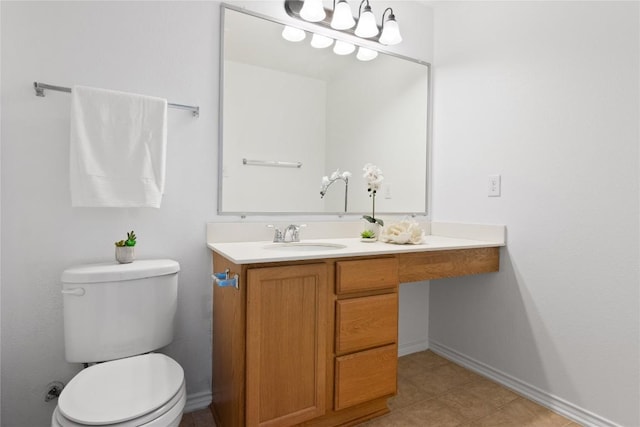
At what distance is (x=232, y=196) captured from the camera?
170 cm

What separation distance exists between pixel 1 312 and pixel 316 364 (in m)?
1.22

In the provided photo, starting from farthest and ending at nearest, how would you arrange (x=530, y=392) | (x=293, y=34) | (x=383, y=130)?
1. (x=383, y=130)
2. (x=293, y=34)
3. (x=530, y=392)

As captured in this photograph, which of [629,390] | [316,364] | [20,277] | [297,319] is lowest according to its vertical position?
[629,390]

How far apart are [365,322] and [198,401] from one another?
2.99 ft

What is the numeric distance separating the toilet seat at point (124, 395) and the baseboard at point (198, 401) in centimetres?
53

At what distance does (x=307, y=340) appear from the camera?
1.32m

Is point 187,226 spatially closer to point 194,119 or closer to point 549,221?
point 194,119

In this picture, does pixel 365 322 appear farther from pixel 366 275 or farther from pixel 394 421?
pixel 394 421

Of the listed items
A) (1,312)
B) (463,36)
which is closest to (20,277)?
(1,312)

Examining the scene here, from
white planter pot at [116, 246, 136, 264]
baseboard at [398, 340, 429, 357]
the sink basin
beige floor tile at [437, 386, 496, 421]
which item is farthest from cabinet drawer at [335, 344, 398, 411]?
white planter pot at [116, 246, 136, 264]

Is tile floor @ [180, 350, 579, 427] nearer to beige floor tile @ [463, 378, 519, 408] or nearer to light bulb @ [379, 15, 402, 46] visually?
beige floor tile @ [463, 378, 519, 408]

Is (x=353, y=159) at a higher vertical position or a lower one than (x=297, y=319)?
higher

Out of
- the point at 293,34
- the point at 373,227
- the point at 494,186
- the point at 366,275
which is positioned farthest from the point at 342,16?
the point at 366,275

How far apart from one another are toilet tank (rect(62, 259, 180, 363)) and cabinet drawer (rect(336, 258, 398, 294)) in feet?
2.35
